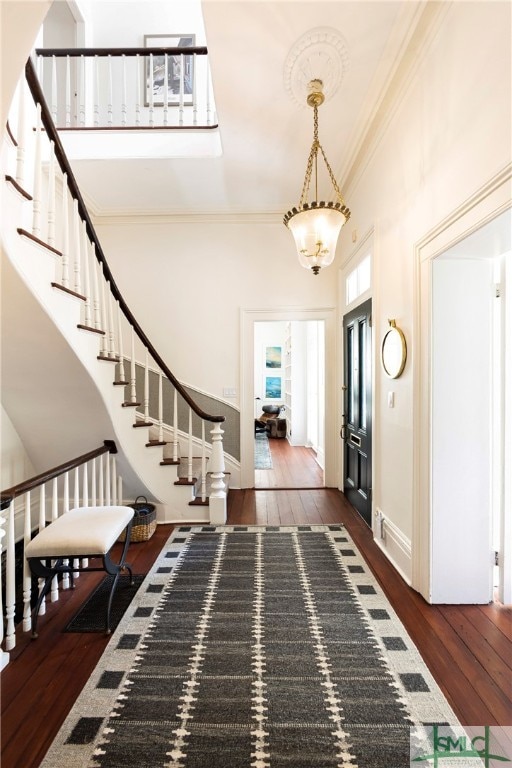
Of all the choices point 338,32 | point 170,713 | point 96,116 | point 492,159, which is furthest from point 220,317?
point 170,713

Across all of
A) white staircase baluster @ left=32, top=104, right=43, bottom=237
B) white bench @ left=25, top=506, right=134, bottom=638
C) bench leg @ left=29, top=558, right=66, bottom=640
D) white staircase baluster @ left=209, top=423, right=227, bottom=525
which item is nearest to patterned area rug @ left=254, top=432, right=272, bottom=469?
white staircase baluster @ left=209, top=423, right=227, bottom=525

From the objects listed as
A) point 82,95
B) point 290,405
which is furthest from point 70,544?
point 290,405

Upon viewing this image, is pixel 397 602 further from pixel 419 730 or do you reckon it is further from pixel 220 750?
pixel 220 750

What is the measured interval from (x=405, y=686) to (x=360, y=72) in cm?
346

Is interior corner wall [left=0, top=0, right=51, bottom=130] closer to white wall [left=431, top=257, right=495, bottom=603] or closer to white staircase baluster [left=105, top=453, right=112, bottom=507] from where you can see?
white wall [left=431, top=257, right=495, bottom=603]

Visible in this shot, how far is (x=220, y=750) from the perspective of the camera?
127 centimetres

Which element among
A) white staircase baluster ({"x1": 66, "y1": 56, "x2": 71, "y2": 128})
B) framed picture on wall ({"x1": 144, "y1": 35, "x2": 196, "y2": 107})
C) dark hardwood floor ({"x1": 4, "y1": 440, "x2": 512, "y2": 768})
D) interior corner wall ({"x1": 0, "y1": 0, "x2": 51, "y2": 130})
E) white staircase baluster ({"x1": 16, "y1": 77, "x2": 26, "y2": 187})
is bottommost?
dark hardwood floor ({"x1": 4, "y1": 440, "x2": 512, "y2": 768})

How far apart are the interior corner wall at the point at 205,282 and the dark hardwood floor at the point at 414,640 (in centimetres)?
246

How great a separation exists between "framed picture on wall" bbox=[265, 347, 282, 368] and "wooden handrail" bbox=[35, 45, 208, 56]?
6.24 metres

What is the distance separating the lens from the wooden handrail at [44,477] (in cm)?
171

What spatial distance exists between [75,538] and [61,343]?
116 centimetres

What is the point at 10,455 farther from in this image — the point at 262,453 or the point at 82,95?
the point at 262,453

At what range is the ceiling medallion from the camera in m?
2.07

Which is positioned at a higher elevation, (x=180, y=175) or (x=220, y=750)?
(x=180, y=175)
